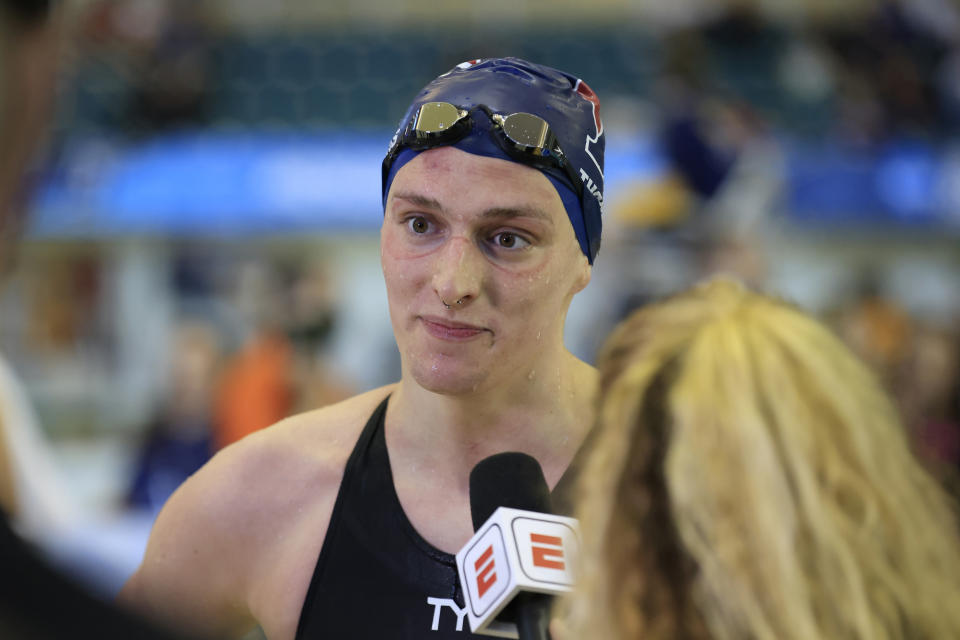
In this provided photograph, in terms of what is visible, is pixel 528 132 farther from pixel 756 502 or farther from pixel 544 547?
pixel 756 502

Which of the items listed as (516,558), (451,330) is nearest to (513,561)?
(516,558)

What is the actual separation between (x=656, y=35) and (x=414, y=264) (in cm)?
1233

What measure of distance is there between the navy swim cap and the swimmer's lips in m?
0.35

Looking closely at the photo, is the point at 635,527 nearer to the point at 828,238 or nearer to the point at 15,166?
the point at 15,166

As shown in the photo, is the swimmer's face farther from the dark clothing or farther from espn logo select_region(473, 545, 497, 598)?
espn logo select_region(473, 545, 497, 598)

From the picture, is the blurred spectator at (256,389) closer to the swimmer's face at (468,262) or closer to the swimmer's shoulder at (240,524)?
the swimmer's shoulder at (240,524)

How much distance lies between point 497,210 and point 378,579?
81 centimetres

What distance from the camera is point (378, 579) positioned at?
2.12 m

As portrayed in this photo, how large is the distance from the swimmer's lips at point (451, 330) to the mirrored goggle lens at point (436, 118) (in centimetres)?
39

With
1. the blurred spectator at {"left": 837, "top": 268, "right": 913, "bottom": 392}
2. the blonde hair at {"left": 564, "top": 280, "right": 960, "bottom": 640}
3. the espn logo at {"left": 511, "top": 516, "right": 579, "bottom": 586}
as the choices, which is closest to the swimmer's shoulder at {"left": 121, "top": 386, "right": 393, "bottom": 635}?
the espn logo at {"left": 511, "top": 516, "right": 579, "bottom": 586}

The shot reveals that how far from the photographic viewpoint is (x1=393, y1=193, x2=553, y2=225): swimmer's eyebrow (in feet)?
6.77

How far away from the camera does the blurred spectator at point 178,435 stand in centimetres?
582

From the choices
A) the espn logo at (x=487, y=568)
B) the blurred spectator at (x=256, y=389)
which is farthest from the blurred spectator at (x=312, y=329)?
the espn logo at (x=487, y=568)

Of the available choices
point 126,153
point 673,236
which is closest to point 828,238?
point 673,236
